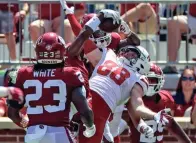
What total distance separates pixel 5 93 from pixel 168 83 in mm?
5147

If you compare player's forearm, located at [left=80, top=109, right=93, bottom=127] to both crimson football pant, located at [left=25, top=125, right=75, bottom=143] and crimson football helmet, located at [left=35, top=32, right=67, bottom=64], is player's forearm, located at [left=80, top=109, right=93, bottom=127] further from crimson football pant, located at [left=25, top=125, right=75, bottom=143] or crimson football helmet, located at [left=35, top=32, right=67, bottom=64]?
crimson football helmet, located at [left=35, top=32, right=67, bottom=64]

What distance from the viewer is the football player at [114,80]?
8312mm

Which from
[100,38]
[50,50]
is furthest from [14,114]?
[100,38]

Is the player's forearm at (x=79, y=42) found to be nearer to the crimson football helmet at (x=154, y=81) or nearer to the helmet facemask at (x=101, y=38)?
the helmet facemask at (x=101, y=38)

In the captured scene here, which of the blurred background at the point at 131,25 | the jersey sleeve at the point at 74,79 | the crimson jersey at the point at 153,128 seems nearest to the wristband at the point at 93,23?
the jersey sleeve at the point at 74,79

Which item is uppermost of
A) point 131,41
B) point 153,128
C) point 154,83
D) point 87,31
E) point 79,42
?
point 87,31

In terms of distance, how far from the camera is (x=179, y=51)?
39.3 feet

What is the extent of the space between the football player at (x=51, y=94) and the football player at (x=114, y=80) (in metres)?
0.67

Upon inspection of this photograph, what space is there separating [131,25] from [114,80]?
3528 millimetres

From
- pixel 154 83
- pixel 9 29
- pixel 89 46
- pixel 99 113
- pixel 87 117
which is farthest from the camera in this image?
pixel 9 29

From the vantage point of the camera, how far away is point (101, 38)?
9.13m

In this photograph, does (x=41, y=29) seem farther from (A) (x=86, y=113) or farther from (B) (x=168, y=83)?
(A) (x=86, y=113)

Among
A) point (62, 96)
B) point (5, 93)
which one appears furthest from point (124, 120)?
point (5, 93)

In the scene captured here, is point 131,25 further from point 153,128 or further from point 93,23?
point 93,23
